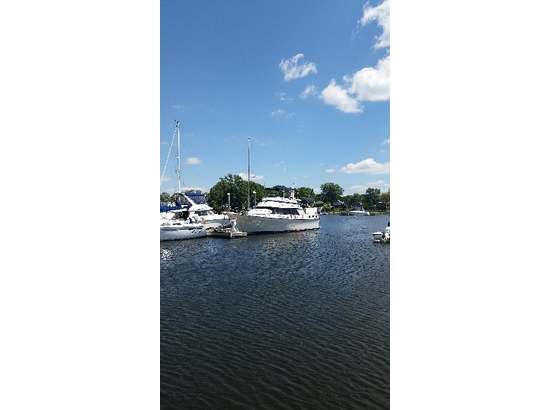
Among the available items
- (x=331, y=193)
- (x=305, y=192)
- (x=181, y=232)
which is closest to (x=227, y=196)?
(x=181, y=232)

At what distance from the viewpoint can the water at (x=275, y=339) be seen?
8.68ft

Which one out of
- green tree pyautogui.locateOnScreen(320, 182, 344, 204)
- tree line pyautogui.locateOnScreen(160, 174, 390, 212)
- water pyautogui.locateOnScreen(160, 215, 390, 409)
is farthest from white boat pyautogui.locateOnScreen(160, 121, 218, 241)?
green tree pyautogui.locateOnScreen(320, 182, 344, 204)

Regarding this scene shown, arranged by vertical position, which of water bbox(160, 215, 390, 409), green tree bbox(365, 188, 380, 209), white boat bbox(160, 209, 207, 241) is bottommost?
water bbox(160, 215, 390, 409)

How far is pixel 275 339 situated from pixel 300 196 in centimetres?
3473

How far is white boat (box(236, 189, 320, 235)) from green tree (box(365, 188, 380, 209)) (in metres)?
27.1

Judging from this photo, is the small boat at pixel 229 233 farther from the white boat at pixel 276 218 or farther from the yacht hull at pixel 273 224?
the white boat at pixel 276 218

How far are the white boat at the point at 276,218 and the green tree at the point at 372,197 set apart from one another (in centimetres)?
2712

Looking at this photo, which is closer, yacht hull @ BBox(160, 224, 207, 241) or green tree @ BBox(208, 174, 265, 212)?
yacht hull @ BBox(160, 224, 207, 241)

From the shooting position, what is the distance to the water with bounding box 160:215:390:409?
2646mm

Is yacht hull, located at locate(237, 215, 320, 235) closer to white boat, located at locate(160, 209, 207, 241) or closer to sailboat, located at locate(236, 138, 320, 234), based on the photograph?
sailboat, located at locate(236, 138, 320, 234)

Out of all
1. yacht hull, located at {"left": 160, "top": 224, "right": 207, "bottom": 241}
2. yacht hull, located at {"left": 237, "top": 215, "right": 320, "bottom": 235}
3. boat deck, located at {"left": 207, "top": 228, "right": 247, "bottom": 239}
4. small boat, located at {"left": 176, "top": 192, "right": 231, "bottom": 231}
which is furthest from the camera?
small boat, located at {"left": 176, "top": 192, "right": 231, "bottom": 231}

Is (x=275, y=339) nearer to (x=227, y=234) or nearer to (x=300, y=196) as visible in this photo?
(x=227, y=234)

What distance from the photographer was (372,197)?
149ft

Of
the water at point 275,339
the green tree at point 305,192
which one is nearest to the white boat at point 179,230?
the water at point 275,339
